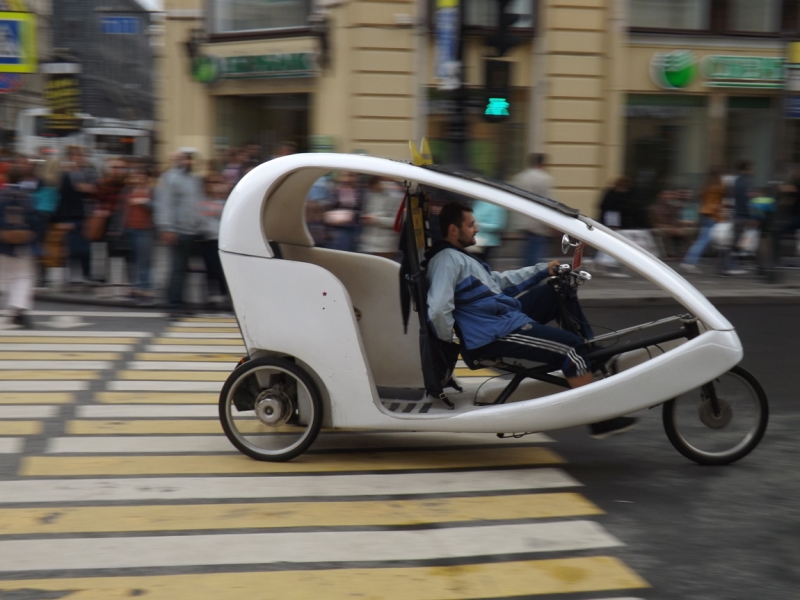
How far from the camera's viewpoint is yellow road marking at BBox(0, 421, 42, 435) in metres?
6.18

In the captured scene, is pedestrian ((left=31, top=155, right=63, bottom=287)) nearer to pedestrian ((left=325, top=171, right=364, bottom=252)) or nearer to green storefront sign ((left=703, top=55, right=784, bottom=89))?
pedestrian ((left=325, top=171, right=364, bottom=252))

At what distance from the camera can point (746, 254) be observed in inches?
631

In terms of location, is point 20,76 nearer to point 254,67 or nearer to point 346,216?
point 346,216

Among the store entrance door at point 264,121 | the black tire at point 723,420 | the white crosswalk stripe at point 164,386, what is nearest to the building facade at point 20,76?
the store entrance door at point 264,121

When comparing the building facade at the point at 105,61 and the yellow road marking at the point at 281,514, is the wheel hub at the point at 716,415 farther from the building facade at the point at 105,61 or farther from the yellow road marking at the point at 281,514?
the building facade at the point at 105,61

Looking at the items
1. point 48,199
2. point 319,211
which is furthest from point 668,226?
point 48,199

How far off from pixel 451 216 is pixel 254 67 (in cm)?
1521

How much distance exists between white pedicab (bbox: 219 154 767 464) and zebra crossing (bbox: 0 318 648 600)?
30cm

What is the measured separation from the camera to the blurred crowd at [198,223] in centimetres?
1141

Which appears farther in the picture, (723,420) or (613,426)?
(723,420)

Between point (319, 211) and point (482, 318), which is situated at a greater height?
point (319, 211)

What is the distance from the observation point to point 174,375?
8.05 m

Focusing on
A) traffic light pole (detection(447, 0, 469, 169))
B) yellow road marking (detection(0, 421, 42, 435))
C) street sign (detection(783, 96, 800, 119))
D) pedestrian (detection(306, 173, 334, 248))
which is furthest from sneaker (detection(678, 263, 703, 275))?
yellow road marking (detection(0, 421, 42, 435))

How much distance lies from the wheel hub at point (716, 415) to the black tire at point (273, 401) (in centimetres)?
210
